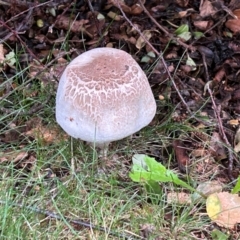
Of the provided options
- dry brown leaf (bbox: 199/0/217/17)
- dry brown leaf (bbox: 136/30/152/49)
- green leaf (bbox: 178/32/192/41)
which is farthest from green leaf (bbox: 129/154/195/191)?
dry brown leaf (bbox: 199/0/217/17)

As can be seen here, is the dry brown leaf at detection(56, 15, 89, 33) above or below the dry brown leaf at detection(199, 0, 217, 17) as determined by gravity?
below

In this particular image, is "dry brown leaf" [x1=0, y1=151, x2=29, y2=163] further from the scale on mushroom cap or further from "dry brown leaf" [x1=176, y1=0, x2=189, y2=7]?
"dry brown leaf" [x1=176, y1=0, x2=189, y2=7]

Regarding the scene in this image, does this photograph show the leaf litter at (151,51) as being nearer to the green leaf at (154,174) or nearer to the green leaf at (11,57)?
the green leaf at (11,57)

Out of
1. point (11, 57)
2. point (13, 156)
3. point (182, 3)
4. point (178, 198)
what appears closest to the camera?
point (178, 198)

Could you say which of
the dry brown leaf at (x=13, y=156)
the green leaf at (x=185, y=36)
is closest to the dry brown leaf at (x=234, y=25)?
the green leaf at (x=185, y=36)

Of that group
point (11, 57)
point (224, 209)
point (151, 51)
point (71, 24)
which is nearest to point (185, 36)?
point (151, 51)

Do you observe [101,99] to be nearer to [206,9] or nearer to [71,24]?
[71,24]

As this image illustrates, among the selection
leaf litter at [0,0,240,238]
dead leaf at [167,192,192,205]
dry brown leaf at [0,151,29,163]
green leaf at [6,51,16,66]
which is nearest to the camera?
dead leaf at [167,192,192,205]
